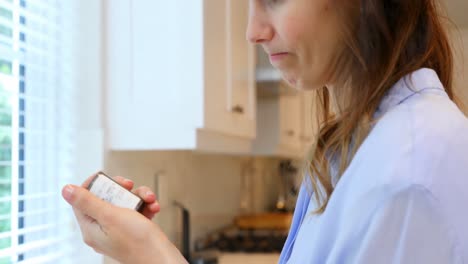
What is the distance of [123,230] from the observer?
84 centimetres

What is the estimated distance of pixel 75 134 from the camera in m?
1.39

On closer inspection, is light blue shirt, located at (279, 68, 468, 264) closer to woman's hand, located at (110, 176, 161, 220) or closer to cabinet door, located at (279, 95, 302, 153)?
woman's hand, located at (110, 176, 161, 220)

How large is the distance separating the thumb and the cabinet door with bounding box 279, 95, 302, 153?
1.71 m

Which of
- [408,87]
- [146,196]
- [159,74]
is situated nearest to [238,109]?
[159,74]

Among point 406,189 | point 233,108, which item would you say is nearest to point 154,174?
point 233,108

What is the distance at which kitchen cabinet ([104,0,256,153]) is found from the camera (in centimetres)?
137

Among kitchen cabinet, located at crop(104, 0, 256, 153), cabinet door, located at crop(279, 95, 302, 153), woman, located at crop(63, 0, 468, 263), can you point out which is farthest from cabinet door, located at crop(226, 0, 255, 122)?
woman, located at crop(63, 0, 468, 263)

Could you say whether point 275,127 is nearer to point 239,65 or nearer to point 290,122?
point 290,122

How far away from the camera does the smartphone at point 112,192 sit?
868 millimetres

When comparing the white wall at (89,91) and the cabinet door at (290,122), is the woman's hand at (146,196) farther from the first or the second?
the cabinet door at (290,122)

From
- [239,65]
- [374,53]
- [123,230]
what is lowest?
[123,230]

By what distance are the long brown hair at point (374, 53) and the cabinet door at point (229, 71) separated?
29.4 inches

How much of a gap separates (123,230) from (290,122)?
2.01 m

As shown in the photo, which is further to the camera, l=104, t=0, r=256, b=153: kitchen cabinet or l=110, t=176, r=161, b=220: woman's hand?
l=104, t=0, r=256, b=153: kitchen cabinet
